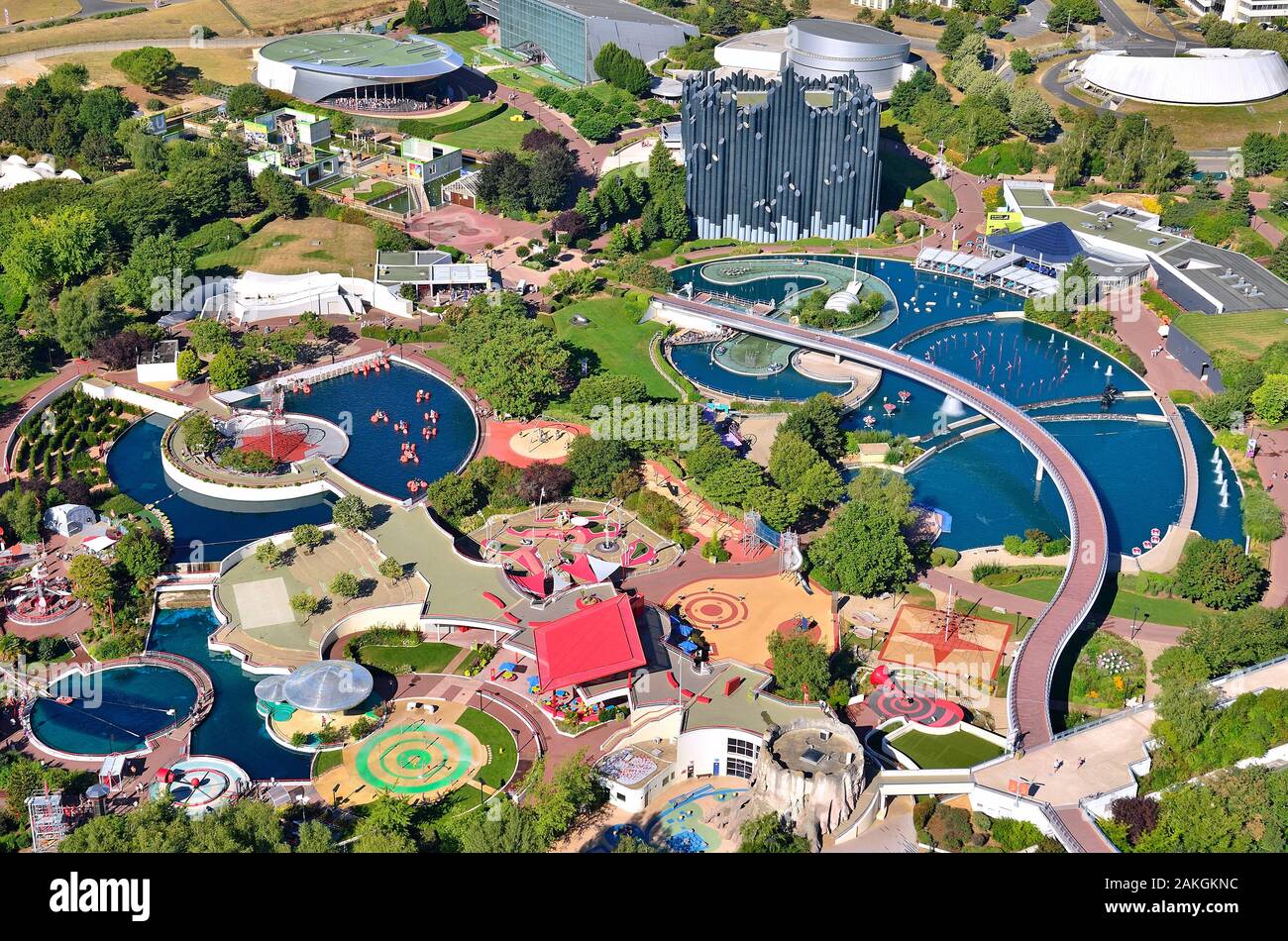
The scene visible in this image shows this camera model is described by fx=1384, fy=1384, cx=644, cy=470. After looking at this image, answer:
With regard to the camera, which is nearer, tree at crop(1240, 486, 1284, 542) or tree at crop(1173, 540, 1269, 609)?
tree at crop(1173, 540, 1269, 609)

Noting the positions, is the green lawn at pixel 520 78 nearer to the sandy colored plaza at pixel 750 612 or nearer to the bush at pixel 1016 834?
the sandy colored plaza at pixel 750 612

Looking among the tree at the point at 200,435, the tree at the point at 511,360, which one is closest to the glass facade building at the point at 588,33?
the tree at the point at 511,360

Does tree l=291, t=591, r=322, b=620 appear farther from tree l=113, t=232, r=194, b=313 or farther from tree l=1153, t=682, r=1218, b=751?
tree l=1153, t=682, r=1218, b=751

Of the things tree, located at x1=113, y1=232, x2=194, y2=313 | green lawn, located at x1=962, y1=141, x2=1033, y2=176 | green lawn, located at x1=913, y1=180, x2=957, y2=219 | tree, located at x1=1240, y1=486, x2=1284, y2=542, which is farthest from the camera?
green lawn, located at x1=962, y1=141, x2=1033, y2=176

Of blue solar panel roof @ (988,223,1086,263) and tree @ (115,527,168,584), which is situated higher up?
blue solar panel roof @ (988,223,1086,263)

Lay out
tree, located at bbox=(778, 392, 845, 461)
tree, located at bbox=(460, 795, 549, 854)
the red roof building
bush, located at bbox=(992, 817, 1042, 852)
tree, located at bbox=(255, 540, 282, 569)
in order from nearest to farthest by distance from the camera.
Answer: tree, located at bbox=(460, 795, 549, 854) → bush, located at bbox=(992, 817, 1042, 852) → the red roof building → tree, located at bbox=(255, 540, 282, 569) → tree, located at bbox=(778, 392, 845, 461)

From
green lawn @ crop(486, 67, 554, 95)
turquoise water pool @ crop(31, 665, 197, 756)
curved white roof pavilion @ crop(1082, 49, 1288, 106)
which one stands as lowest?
turquoise water pool @ crop(31, 665, 197, 756)

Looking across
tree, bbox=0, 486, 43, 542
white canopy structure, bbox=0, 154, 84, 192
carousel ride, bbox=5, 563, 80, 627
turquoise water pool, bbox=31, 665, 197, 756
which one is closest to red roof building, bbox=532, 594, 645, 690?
turquoise water pool, bbox=31, 665, 197, 756
